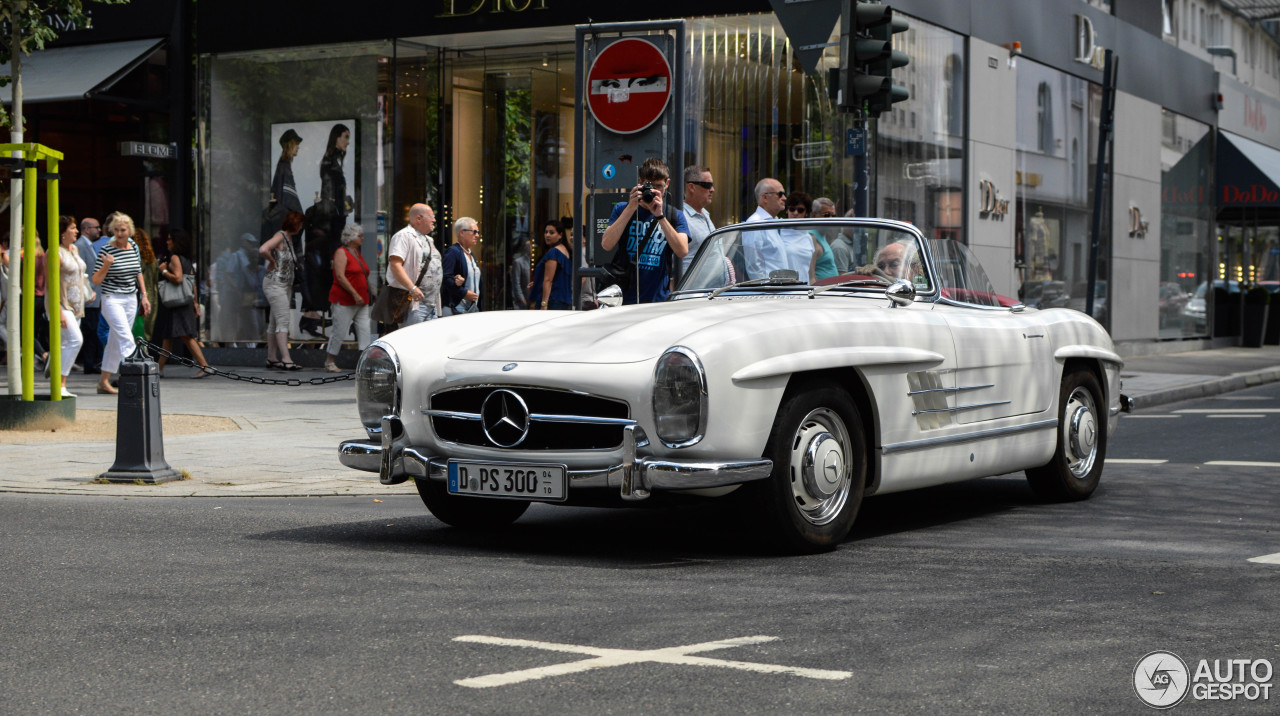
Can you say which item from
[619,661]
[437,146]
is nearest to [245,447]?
[619,661]

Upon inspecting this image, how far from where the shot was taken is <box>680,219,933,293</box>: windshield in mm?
7246

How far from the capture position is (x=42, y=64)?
20922 millimetres

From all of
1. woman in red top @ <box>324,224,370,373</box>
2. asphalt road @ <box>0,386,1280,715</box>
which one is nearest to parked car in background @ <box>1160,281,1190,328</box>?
woman in red top @ <box>324,224,370,373</box>

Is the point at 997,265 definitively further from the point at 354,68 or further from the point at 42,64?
the point at 42,64

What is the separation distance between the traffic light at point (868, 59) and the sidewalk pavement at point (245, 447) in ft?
14.4

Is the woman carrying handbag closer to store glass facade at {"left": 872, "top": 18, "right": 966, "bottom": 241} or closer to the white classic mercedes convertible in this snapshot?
store glass facade at {"left": 872, "top": 18, "right": 966, "bottom": 241}

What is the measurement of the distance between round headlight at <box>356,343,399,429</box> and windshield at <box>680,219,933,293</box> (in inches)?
66.0

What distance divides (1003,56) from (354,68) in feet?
27.1

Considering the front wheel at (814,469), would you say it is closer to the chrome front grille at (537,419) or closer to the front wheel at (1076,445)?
the chrome front grille at (537,419)

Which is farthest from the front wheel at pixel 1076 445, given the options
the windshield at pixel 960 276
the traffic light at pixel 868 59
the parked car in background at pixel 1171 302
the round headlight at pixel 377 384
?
the parked car in background at pixel 1171 302

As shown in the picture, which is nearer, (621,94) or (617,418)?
(617,418)

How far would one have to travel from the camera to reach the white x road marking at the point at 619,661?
407 cm

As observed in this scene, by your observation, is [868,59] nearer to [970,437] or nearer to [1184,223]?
[970,437]

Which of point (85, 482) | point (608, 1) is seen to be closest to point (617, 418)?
point (85, 482)
